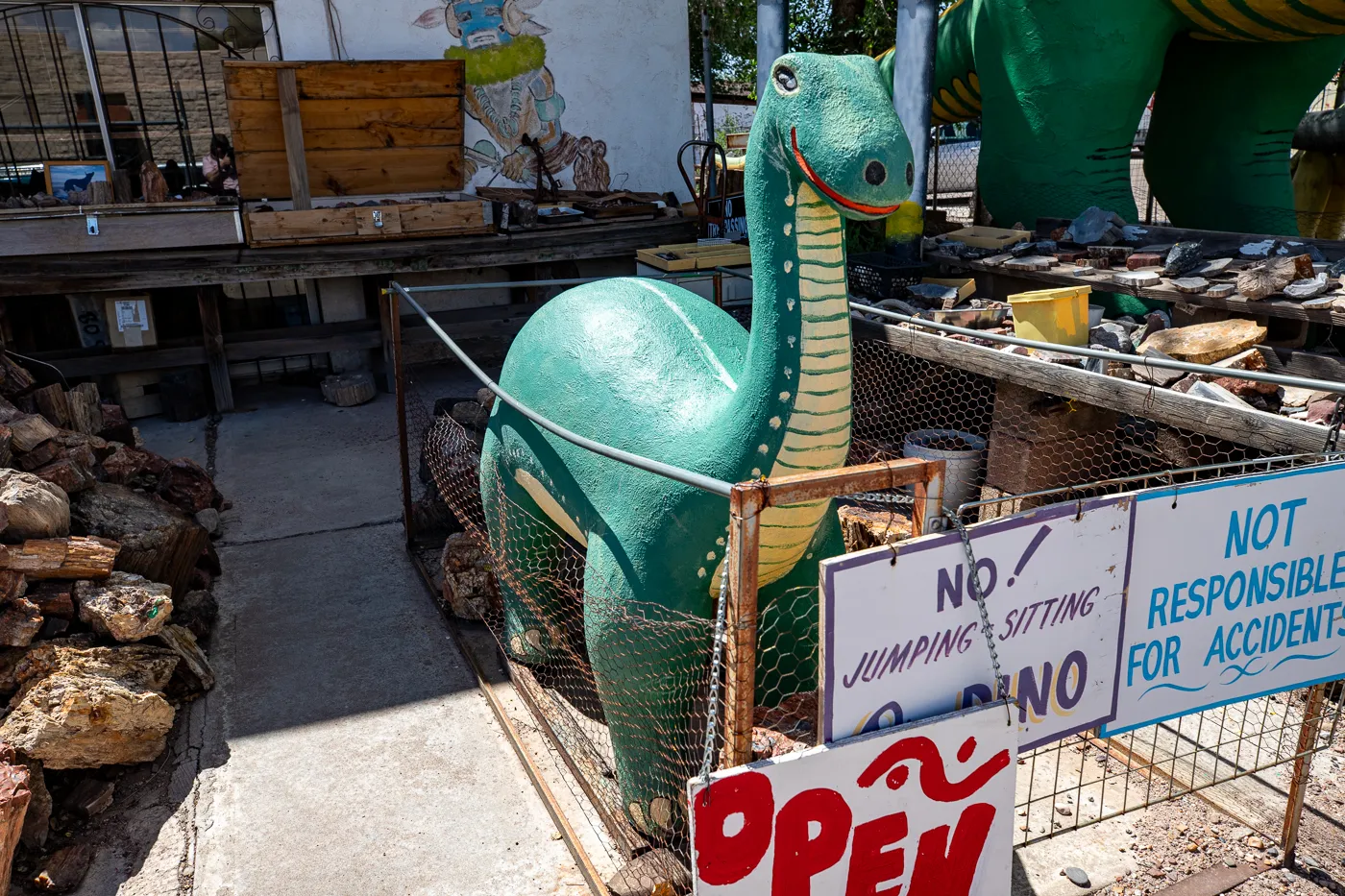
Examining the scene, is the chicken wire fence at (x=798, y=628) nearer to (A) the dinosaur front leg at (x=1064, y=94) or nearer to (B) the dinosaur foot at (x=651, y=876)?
(B) the dinosaur foot at (x=651, y=876)

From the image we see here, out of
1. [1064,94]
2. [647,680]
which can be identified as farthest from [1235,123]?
[647,680]

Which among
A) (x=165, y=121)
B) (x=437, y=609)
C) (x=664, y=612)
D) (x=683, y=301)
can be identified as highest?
(x=165, y=121)

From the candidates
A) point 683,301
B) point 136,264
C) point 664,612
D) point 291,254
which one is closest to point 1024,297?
point 683,301

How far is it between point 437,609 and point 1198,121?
19.4 feet

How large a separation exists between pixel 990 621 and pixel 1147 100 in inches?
220

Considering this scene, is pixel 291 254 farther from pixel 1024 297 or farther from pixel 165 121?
pixel 1024 297

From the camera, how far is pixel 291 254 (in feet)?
25.1

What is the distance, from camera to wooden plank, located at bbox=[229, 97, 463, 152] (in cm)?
764

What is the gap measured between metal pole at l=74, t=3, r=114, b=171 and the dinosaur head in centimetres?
785

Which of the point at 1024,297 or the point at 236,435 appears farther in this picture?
the point at 236,435

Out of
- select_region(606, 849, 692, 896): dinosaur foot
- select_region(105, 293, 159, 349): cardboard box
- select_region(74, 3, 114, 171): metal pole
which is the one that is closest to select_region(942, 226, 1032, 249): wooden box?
select_region(606, 849, 692, 896): dinosaur foot

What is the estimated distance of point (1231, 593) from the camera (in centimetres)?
230

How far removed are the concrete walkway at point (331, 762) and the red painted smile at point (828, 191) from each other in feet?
6.83

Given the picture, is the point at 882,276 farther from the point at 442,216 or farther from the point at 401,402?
the point at 442,216
